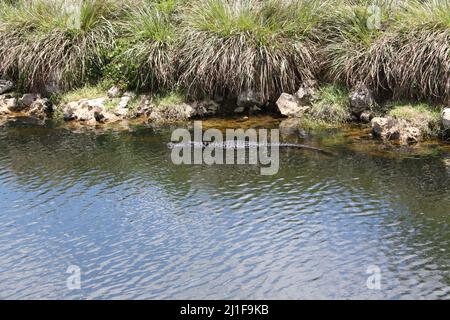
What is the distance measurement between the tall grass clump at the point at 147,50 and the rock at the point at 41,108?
69.9 inches

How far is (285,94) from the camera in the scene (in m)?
16.3

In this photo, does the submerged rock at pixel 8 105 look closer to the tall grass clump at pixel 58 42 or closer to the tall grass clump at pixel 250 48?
the tall grass clump at pixel 58 42

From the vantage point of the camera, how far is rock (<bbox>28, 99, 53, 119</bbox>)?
58.6 feet

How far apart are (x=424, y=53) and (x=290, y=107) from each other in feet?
10.6

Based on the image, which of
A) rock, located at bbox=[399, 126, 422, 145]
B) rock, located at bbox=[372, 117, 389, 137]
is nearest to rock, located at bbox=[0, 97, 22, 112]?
rock, located at bbox=[372, 117, 389, 137]

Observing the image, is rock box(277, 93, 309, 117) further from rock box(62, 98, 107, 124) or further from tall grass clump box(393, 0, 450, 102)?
rock box(62, 98, 107, 124)

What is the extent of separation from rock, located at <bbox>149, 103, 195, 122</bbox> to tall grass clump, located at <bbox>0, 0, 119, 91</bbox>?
2220 mm

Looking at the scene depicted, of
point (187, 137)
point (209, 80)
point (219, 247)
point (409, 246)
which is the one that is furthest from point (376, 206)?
point (209, 80)

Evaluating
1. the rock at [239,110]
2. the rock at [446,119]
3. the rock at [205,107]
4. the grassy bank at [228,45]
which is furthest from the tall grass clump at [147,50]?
the rock at [446,119]

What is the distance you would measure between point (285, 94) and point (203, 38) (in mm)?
2298

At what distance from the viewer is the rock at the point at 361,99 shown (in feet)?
50.2

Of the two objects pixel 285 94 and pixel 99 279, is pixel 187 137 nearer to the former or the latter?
pixel 285 94

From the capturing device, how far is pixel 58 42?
17.6 m
